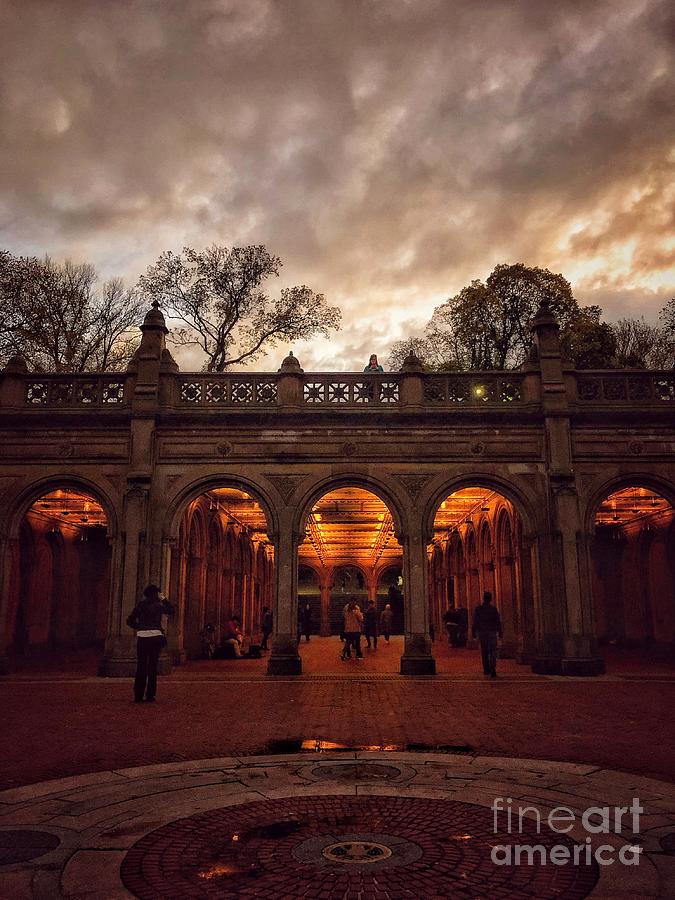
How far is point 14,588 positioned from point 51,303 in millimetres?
10584

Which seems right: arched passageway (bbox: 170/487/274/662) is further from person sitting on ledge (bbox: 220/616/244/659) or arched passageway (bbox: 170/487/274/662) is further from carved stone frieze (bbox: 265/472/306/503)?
carved stone frieze (bbox: 265/472/306/503)

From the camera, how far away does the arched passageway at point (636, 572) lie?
20594 millimetres

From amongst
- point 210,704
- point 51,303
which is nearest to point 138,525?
A: point 210,704

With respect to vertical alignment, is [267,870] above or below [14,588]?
below

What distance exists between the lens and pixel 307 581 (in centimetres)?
4400

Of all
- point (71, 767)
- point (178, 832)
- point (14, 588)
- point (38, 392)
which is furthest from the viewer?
point (14, 588)

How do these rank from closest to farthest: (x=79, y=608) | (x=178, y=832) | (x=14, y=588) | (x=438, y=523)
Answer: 1. (x=178, y=832)
2. (x=14, y=588)
3. (x=79, y=608)
4. (x=438, y=523)

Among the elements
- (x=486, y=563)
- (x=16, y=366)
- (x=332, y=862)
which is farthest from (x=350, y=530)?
(x=332, y=862)

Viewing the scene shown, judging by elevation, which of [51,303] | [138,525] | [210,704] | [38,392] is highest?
[51,303]

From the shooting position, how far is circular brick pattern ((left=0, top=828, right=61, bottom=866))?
390 cm

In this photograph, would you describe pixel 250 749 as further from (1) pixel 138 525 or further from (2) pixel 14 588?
(2) pixel 14 588

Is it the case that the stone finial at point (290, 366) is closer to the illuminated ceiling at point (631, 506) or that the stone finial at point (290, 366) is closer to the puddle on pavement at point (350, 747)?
the illuminated ceiling at point (631, 506)

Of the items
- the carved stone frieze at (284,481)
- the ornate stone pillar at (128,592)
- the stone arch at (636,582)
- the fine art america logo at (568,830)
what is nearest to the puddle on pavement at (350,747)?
the fine art america logo at (568,830)

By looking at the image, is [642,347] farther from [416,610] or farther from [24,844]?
[24,844]
